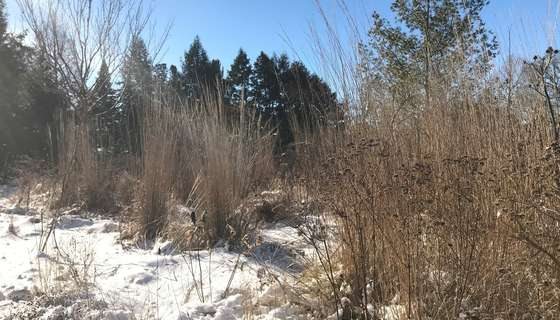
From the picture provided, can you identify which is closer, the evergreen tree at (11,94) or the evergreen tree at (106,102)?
the evergreen tree at (106,102)

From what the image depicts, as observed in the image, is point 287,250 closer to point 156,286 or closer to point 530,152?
point 156,286

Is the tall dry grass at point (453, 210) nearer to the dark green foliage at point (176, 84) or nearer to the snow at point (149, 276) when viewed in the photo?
the snow at point (149, 276)

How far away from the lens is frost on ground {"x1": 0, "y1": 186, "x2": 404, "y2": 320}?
70.5 inches

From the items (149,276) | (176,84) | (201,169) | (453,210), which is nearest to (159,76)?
(176,84)

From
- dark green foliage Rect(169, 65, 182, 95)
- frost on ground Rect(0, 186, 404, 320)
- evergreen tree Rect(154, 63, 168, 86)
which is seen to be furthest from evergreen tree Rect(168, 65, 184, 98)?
frost on ground Rect(0, 186, 404, 320)

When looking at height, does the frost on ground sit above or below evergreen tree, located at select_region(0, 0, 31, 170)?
below

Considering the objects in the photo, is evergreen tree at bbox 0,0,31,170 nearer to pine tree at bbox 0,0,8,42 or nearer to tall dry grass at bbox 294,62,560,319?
pine tree at bbox 0,0,8,42

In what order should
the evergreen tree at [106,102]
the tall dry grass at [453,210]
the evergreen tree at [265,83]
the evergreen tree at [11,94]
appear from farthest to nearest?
the evergreen tree at [11,94]
the evergreen tree at [265,83]
the evergreen tree at [106,102]
the tall dry grass at [453,210]

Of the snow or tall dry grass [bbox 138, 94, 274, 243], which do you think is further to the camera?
tall dry grass [bbox 138, 94, 274, 243]

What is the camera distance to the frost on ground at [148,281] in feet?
5.87

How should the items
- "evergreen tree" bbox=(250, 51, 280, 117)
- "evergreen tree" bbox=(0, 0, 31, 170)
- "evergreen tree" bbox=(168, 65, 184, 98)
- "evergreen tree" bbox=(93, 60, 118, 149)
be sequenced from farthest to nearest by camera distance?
"evergreen tree" bbox=(0, 0, 31, 170) → "evergreen tree" bbox=(250, 51, 280, 117) → "evergreen tree" bbox=(93, 60, 118, 149) → "evergreen tree" bbox=(168, 65, 184, 98)

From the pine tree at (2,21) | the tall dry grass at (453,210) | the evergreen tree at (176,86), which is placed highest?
the pine tree at (2,21)

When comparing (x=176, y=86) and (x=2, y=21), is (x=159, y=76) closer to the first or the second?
(x=176, y=86)

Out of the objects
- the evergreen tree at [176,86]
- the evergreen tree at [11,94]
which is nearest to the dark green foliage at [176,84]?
the evergreen tree at [176,86]
